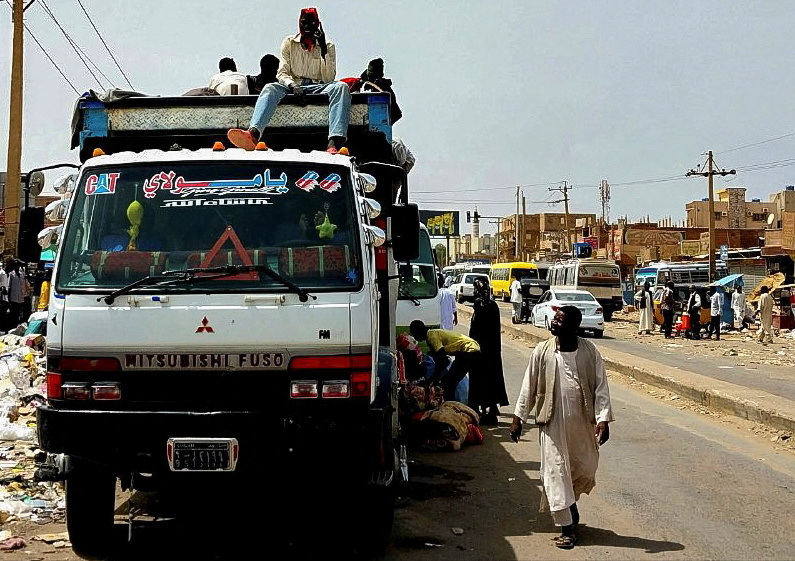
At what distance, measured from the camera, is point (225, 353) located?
4.75 m

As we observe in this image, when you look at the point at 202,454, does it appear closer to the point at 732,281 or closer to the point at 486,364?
the point at 486,364

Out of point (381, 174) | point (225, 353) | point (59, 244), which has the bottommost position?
point (225, 353)

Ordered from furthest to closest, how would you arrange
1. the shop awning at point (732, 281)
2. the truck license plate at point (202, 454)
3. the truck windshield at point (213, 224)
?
the shop awning at point (732, 281) → the truck windshield at point (213, 224) → the truck license plate at point (202, 454)

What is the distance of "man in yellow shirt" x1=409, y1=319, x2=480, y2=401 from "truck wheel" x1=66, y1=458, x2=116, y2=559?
5372mm

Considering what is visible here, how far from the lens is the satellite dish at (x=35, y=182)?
19.6 feet

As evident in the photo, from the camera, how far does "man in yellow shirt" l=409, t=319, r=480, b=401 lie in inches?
411

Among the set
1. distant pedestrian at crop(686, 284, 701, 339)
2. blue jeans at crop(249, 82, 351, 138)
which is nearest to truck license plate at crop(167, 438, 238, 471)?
blue jeans at crop(249, 82, 351, 138)

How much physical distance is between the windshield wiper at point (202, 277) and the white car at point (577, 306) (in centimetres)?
2321

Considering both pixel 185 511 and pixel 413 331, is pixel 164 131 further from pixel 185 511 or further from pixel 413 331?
pixel 413 331

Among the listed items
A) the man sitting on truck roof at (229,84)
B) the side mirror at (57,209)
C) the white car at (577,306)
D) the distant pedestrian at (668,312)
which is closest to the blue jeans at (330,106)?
the man sitting on truck roof at (229,84)

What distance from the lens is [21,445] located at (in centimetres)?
863

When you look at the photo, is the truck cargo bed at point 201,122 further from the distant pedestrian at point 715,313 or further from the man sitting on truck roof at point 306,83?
the distant pedestrian at point 715,313

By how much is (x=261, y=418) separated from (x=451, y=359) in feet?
21.4

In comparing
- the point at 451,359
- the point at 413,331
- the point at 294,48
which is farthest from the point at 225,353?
the point at 451,359
